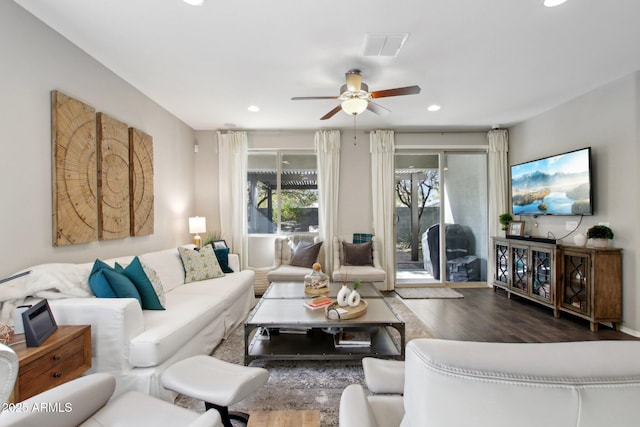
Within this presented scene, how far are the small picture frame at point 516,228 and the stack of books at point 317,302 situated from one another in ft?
10.8

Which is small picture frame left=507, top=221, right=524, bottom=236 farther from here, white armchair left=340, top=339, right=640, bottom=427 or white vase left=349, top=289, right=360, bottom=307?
white armchair left=340, top=339, right=640, bottom=427

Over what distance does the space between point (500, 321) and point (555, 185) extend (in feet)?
6.11

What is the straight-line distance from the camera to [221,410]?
151 cm

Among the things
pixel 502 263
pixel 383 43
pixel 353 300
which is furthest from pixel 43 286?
pixel 502 263

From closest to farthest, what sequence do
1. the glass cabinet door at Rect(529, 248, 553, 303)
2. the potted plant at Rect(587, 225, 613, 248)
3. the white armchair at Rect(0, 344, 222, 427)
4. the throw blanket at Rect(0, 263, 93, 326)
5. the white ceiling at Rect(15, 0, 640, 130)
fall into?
1. the white armchair at Rect(0, 344, 222, 427)
2. the throw blanket at Rect(0, 263, 93, 326)
3. the white ceiling at Rect(15, 0, 640, 130)
4. the potted plant at Rect(587, 225, 613, 248)
5. the glass cabinet door at Rect(529, 248, 553, 303)

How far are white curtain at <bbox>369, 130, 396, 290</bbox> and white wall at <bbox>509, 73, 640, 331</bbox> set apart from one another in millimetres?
2184

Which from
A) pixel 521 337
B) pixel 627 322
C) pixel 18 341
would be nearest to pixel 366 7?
pixel 18 341

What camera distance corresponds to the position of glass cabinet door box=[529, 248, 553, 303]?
145 inches

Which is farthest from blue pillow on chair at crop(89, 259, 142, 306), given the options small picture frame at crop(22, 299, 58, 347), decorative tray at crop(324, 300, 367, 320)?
decorative tray at crop(324, 300, 367, 320)

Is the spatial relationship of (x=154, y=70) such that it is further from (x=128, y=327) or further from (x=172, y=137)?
(x=128, y=327)

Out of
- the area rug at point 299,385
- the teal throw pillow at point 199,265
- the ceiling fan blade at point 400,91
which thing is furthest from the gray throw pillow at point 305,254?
the ceiling fan blade at point 400,91

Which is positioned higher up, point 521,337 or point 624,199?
point 624,199

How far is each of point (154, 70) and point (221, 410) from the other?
9.54 feet

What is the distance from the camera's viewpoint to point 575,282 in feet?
11.2
